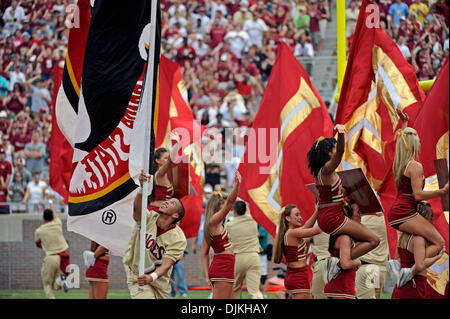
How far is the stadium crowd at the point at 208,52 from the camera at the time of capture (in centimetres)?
1927

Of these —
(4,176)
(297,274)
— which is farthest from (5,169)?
(297,274)

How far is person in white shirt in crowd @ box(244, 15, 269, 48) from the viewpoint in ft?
76.0

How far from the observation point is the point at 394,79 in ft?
35.1

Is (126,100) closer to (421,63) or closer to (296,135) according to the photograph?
(296,135)

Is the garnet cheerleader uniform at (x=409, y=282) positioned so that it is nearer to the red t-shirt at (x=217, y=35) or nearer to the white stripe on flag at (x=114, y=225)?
the white stripe on flag at (x=114, y=225)

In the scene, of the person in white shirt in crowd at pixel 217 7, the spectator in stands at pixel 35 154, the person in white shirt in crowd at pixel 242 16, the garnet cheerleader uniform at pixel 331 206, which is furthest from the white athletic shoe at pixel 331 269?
the person in white shirt in crowd at pixel 217 7

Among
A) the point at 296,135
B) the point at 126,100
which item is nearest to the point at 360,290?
the point at 296,135

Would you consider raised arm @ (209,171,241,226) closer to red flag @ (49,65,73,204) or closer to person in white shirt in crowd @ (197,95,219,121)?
red flag @ (49,65,73,204)

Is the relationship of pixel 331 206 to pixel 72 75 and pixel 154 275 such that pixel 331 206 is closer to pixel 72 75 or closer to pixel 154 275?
pixel 154 275

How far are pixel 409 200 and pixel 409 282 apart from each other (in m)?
0.70

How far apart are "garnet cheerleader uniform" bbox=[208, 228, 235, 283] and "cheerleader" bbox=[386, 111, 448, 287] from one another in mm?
Result: 3085

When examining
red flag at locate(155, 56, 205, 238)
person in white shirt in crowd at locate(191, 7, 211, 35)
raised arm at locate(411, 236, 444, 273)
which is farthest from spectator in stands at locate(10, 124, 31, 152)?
raised arm at locate(411, 236, 444, 273)

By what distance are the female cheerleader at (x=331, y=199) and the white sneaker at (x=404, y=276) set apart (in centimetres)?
64

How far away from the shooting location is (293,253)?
34.1 feet
